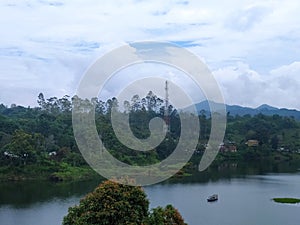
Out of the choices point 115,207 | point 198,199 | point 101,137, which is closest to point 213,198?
point 198,199

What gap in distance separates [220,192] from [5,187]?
12.1 meters

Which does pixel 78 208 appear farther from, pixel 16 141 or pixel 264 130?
pixel 264 130

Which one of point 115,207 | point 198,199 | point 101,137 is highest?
point 101,137

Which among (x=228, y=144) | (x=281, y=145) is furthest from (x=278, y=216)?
(x=281, y=145)

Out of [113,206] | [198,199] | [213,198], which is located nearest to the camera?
[113,206]

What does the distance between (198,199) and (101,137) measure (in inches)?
443

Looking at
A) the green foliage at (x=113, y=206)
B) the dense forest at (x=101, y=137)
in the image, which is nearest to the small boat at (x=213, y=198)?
the dense forest at (x=101, y=137)

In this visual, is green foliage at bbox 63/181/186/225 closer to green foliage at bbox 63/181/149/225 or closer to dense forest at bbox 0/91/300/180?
green foliage at bbox 63/181/149/225

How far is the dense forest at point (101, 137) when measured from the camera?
29781 millimetres

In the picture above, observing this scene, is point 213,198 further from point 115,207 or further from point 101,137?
point 115,207

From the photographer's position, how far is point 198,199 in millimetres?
22641

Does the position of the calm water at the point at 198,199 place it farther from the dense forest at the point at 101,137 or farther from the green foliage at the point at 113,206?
the green foliage at the point at 113,206

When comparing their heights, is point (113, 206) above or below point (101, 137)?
below

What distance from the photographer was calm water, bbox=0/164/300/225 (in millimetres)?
18308
